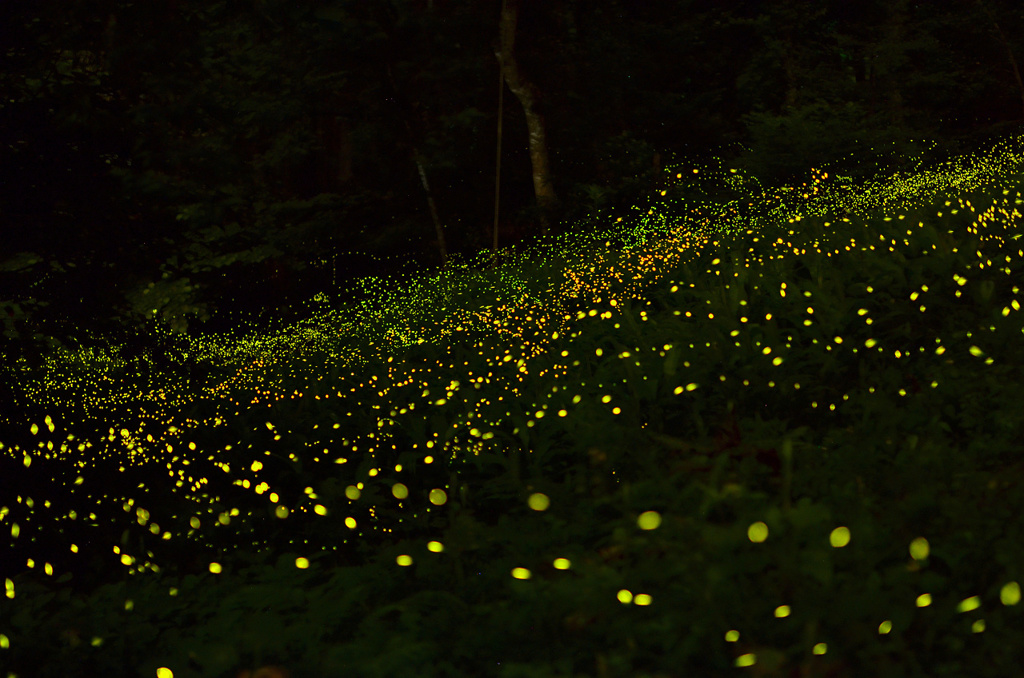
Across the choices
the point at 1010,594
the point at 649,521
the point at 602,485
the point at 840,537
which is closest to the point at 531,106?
the point at 602,485

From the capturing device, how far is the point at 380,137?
22.0 meters

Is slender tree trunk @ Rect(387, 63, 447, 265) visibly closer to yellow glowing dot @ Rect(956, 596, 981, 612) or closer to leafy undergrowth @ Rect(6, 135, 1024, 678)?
leafy undergrowth @ Rect(6, 135, 1024, 678)

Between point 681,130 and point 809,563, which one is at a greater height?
point 809,563

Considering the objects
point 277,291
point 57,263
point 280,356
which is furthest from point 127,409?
point 277,291

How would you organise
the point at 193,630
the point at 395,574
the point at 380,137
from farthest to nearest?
the point at 380,137 → the point at 395,574 → the point at 193,630

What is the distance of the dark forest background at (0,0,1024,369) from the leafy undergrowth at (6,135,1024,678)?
9.78 meters

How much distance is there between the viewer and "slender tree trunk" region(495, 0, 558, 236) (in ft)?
59.3

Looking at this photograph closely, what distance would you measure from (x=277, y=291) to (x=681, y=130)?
39.9ft

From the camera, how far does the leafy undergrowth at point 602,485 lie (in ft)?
8.52

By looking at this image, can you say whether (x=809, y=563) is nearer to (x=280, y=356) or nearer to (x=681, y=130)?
(x=280, y=356)

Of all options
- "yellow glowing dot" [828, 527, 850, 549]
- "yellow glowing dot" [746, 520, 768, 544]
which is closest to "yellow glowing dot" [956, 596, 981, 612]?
"yellow glowing dot" [828, 527, 850, 549]

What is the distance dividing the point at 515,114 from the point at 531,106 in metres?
4.09

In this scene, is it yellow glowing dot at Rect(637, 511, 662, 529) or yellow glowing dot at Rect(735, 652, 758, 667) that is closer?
yellow glowing dot at Rect(735, 652, 758, 667)

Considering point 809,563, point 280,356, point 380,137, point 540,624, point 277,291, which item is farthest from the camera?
point 277,291
